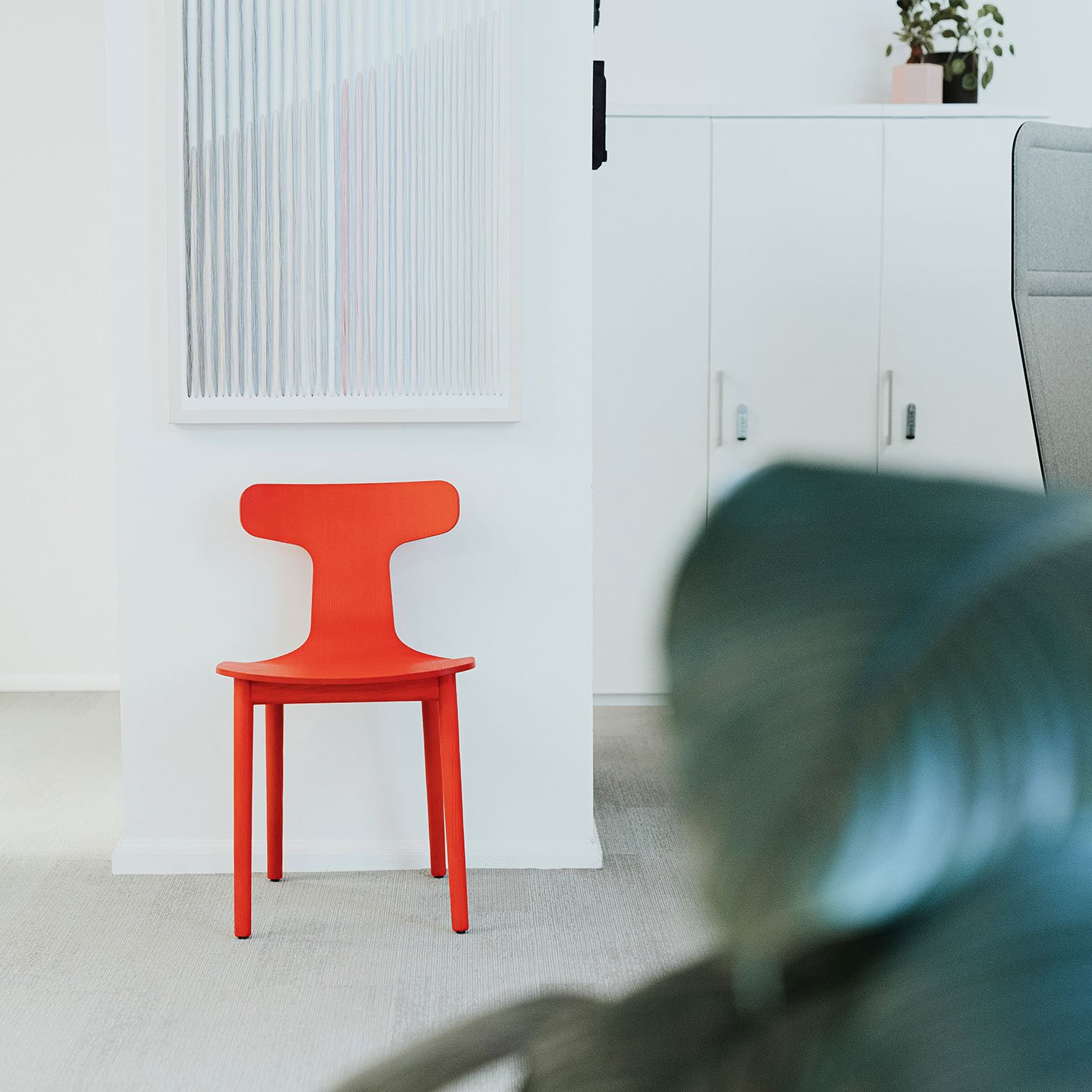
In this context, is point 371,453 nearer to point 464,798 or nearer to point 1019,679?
point 464,798

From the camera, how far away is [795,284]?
11.2 feet

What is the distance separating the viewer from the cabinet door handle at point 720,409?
3.45 metres

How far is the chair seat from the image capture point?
1913 millimetres

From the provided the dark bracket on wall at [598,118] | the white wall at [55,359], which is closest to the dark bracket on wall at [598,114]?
the dark bracket on wall at [598,118]

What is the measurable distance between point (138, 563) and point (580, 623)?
91cm

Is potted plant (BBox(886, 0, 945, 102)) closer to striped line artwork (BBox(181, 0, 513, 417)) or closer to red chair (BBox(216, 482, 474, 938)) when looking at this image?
striped line artwork (BBox(181, 0, 513, 417))

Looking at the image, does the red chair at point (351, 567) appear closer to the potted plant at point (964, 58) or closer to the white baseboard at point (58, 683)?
the white baseboard at point (58, 683)

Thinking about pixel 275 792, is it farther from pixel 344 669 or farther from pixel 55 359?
pixel 55 359

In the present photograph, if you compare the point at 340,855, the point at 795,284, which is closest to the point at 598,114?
the point at 795,284

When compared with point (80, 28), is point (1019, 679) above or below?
below

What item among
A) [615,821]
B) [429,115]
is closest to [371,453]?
[429,115]

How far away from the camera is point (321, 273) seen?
7.30 ft

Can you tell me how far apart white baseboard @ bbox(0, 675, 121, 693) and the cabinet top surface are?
2.51m

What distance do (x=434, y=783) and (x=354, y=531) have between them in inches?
20.6
